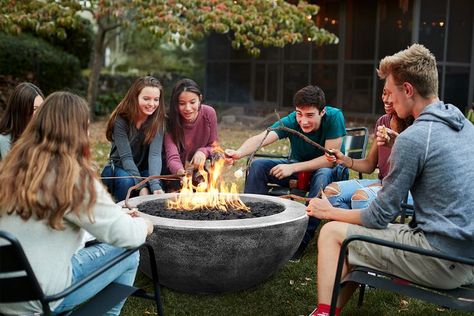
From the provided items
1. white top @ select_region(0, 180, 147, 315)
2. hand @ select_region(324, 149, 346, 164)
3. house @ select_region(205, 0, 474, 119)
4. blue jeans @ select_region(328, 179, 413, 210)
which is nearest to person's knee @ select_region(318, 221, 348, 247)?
white top @ select_region(0, 180, 147, 315)

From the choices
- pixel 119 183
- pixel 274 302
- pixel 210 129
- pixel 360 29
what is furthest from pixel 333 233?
pixel 360 29

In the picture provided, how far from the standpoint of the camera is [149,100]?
15.8ft

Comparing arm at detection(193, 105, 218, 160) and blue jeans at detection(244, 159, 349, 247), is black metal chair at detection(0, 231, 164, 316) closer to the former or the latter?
blue jeans at detection(244, 159, 349, 247)

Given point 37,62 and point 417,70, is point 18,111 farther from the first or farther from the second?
point 37,62

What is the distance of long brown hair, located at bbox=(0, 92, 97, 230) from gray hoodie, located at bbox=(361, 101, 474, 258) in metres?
1.40

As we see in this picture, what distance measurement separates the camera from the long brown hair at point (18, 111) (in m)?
4.03

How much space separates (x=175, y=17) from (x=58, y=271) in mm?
8599

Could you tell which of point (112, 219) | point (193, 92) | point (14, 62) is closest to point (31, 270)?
point (112, 219)

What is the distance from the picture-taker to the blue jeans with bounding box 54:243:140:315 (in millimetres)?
2580

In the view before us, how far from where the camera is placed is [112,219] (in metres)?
2.51

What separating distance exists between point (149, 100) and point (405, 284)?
273 cm

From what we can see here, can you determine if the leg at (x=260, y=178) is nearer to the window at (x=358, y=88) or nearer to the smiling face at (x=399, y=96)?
the smiling face at (x=399, y=96)

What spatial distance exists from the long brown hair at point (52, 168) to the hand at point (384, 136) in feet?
6.70

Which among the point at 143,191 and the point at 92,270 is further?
the point at 143,191
